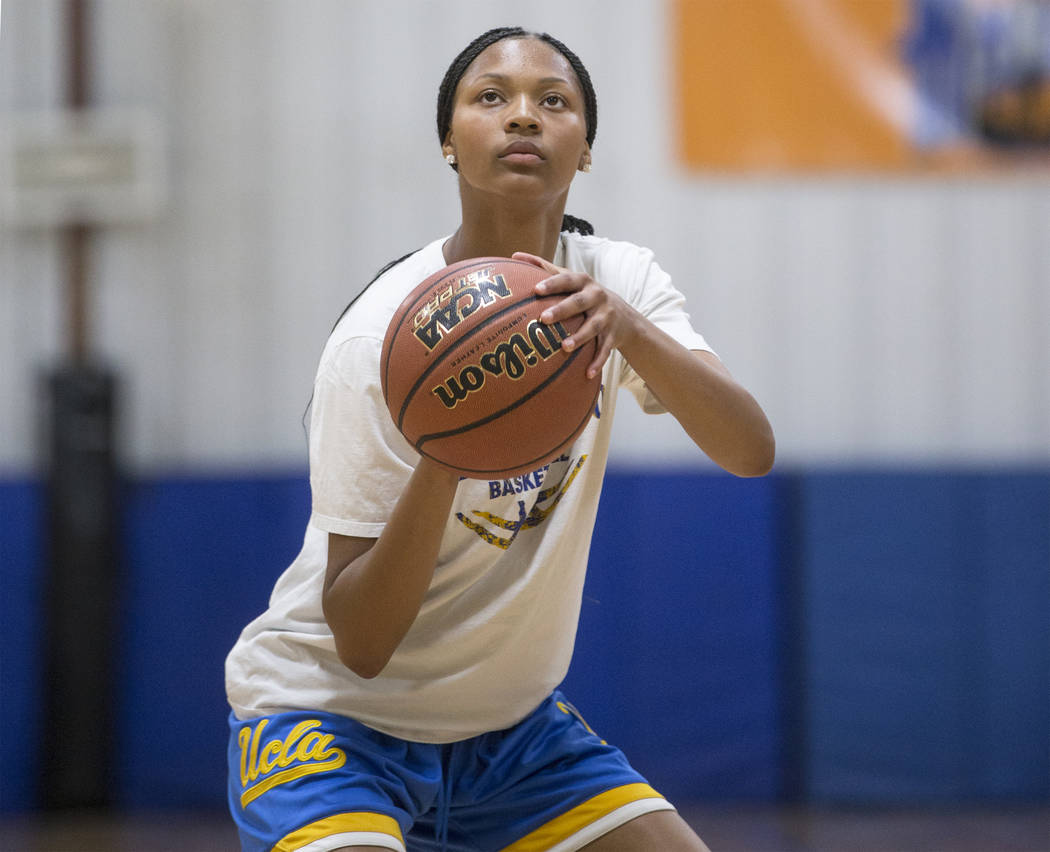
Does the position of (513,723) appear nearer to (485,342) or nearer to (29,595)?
(485,342)

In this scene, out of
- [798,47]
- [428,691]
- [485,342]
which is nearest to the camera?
[485,342]

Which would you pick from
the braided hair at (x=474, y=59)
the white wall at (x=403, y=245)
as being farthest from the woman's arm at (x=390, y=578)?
the white wall at (x=403, y=245)

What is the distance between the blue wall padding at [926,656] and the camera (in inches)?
178

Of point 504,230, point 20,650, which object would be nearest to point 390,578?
point 504,230

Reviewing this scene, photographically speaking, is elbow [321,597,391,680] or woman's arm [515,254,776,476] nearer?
woman's arm [515,254,776,476]

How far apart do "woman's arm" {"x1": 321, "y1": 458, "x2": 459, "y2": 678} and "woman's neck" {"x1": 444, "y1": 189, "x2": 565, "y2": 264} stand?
1.31ft

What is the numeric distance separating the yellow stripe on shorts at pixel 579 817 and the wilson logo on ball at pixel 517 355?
28.7 inches

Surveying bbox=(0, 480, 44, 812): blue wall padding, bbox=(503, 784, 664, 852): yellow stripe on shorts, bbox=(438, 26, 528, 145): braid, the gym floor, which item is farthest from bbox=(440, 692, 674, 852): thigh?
bbox=(0, 480, 44, 812): blue wall padding

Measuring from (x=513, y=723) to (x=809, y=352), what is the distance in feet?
11.1

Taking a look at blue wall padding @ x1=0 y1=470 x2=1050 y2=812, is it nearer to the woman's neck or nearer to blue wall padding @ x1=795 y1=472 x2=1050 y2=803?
blue wall padding @ x1=795 y1=472 x2=1050 y2=803

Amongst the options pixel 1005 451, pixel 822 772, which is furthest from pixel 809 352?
pixel 822 772

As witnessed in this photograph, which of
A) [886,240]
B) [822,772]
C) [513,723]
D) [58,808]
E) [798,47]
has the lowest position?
[58,808]

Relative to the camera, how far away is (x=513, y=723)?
6.17 feet

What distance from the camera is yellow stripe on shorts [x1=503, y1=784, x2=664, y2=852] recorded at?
1.83 meters
